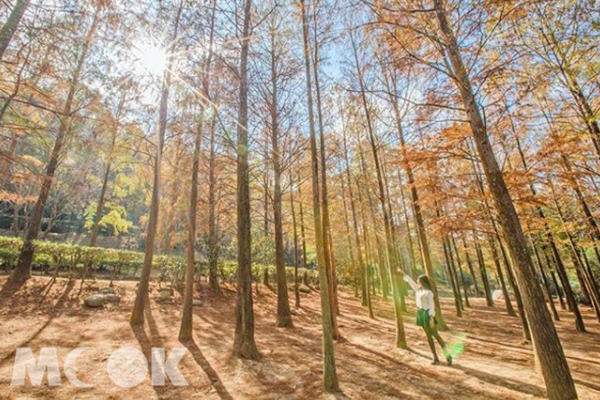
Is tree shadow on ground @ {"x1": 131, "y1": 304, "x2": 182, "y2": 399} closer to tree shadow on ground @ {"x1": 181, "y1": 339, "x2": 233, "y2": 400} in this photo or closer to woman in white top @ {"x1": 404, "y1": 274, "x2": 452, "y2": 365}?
tree shadow on ground @ {"x1": 181, "y1": 339, "x2": 233, "y2": 400}

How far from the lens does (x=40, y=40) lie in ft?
14.8

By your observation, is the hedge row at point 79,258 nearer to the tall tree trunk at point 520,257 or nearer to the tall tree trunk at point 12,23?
the tall tree trunk at point 12,23

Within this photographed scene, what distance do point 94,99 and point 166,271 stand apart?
7.62m

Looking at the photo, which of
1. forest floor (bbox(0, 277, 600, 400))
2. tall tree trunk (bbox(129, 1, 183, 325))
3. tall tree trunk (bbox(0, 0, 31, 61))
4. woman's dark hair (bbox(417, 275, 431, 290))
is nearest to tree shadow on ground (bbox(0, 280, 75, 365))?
forest floor (bbox(0, 277, 600, 400))

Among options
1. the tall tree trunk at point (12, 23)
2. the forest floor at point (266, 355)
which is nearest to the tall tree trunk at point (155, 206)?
the forest floor at point (266, 355)

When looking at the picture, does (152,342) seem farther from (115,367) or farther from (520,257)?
(520,257)

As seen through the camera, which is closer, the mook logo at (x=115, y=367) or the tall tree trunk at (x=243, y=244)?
the mook logo at (x=115, y=367)

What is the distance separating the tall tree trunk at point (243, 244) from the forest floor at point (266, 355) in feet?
1.27

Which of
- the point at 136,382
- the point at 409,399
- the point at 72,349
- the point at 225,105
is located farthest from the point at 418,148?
the point at 72,349

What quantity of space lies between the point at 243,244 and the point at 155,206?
3884mm

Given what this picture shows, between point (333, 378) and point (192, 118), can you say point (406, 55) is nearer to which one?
point (333, 378)

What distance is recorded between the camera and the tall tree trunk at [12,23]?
4.17m

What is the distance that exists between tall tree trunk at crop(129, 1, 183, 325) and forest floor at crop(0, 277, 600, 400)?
499mm

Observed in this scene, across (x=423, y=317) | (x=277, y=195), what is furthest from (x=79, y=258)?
(x=423, y=317)
